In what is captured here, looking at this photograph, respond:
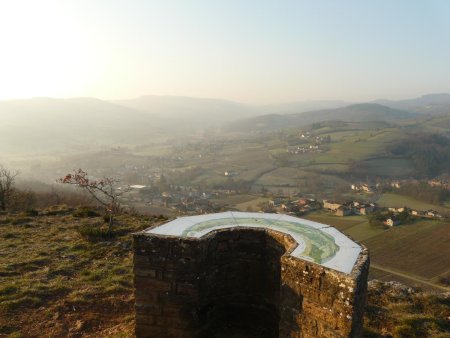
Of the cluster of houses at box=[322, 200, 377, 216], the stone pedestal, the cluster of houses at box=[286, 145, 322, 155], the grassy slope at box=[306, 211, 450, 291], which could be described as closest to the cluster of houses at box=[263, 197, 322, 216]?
the cluster of houses at box=[322, 200, 377, 216]

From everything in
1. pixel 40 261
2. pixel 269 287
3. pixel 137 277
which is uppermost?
pixel 137 277

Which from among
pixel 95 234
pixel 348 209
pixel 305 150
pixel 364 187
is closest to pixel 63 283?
pixel 95 234

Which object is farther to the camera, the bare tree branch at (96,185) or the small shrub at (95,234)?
the bare tree branch at (96,185)

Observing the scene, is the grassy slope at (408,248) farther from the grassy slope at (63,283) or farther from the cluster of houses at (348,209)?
the grassy slope at (63,283)

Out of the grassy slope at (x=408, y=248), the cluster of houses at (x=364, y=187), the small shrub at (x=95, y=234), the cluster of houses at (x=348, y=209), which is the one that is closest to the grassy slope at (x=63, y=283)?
the small shrub at (x=95, y=234)

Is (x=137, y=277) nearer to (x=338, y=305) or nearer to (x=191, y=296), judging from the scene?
(x=191, y=296)

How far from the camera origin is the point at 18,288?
9508 millimetres

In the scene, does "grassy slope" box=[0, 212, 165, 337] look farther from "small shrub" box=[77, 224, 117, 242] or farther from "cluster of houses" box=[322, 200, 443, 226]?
"cluster of houses" box=[322, 200, 443, 226]

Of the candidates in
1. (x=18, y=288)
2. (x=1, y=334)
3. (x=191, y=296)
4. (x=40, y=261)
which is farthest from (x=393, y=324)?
(x=40, y=261)

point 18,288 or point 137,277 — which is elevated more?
point 137,277

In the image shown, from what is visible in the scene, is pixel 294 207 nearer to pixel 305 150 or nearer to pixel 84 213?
pixel 84 213

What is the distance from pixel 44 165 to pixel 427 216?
7785 centimetres

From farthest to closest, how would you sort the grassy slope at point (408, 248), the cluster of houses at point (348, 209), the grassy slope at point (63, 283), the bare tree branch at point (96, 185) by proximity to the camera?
1. the cluster of houses at point (348, 209)
2. the grassy slope at point (408, 248)
3. the bare tree branch at point (96, 185)
4. the grassy slope at point (63, 283)

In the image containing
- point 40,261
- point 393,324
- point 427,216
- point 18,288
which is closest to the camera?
point 393,324
